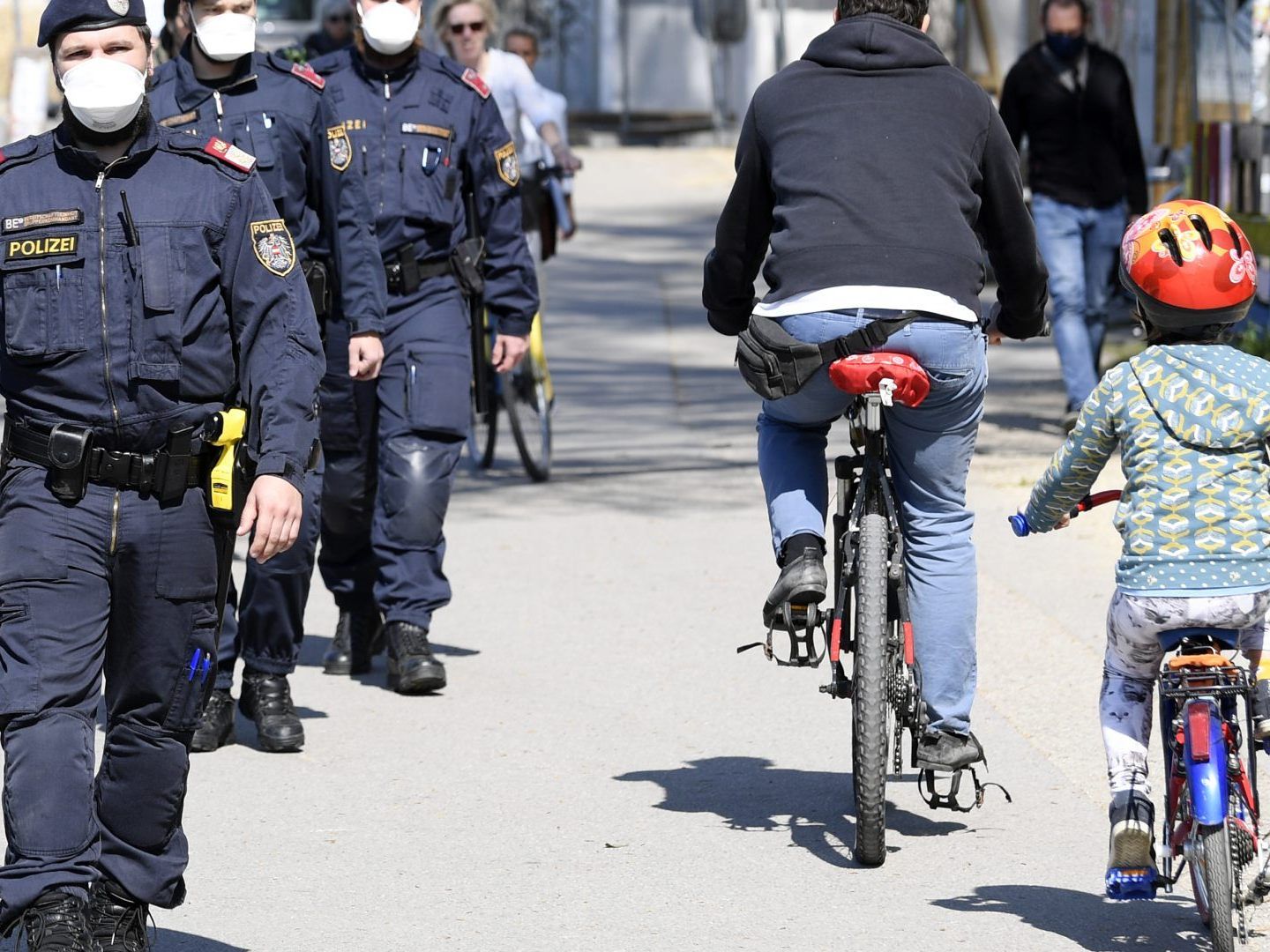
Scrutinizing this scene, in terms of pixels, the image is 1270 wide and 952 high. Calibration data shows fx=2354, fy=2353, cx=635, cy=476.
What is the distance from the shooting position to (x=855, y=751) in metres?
5.23

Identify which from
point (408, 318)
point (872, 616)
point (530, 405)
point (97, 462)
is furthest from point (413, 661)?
point (530, 405)

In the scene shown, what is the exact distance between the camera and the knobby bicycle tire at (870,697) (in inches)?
204

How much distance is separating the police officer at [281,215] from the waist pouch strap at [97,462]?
2.11 m

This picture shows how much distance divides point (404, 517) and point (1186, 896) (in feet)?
9.73

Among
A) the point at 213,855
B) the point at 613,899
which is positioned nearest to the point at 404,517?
the point at 213,855

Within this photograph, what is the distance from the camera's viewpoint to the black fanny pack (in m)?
5.23

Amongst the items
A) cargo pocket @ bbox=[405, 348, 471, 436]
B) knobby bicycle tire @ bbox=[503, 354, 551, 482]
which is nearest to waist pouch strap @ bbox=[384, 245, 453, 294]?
cargo pocket @ bbox=[405, 348, 471, 436]

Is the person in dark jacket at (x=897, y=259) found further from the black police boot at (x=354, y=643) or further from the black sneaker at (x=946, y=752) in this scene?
the black police boot at (x=354, y=643)

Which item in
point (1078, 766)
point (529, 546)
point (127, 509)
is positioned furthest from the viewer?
point (529, 546)

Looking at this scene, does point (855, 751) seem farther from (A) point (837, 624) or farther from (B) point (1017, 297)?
(B) point (1017, 297)

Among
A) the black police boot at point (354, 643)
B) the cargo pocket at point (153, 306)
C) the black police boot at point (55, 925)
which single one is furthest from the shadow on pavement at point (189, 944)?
the black police boot at point (354, 643)

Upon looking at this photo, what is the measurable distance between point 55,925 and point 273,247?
1.35 m

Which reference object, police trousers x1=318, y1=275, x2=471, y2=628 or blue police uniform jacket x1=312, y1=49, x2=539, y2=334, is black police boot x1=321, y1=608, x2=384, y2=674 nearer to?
police trousers x1=318, y1=275, x2=471, y2=628

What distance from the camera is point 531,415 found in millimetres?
10977
